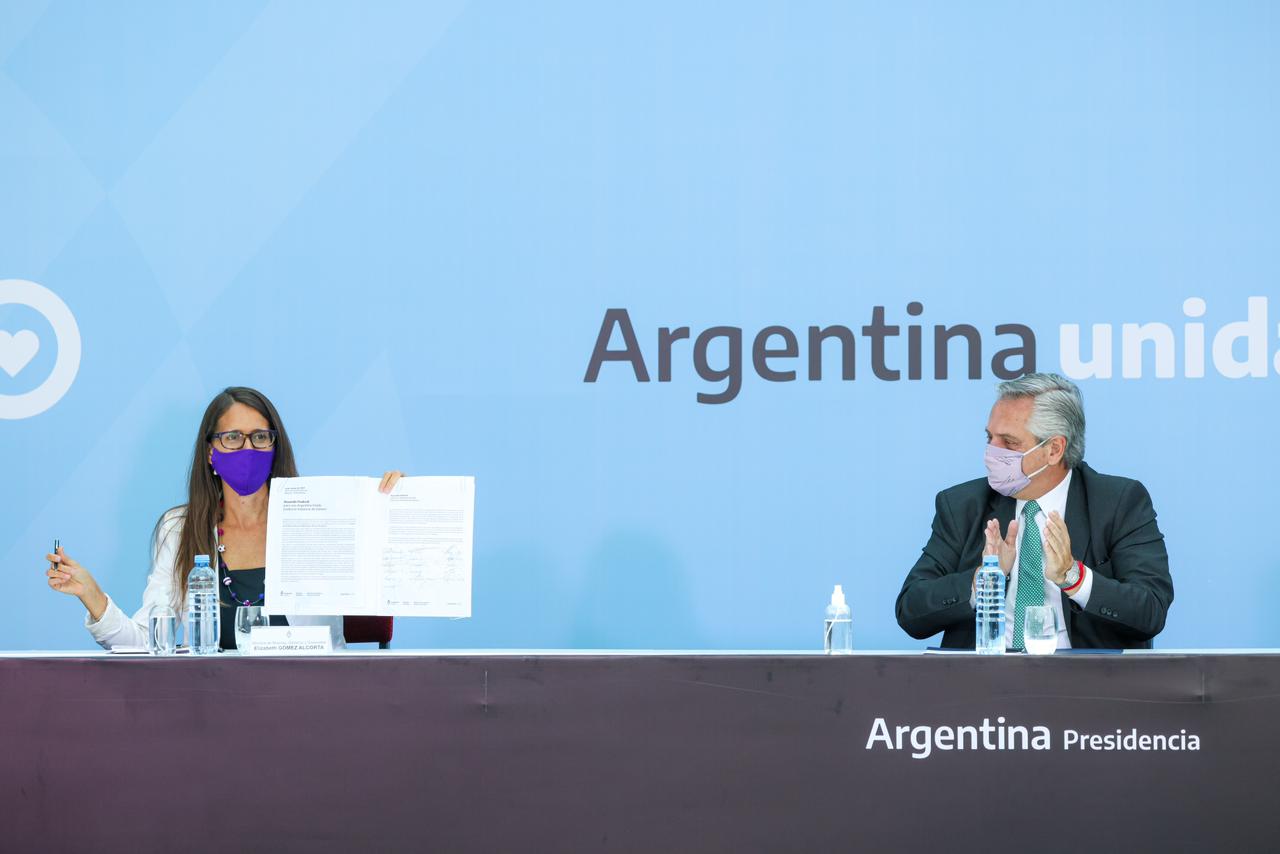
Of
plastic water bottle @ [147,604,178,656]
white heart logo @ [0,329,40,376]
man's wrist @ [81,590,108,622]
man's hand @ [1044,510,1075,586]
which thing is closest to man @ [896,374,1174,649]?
man's hand @ [1044,510,1075,586]

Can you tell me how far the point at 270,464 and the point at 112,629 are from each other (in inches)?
→ 21.0

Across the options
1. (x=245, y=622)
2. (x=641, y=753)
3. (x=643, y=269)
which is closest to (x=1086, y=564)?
(x=641, y=753)

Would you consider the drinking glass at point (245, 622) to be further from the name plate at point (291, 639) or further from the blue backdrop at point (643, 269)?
the blue backdrop at point (643, 269)

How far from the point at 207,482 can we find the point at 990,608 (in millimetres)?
1928

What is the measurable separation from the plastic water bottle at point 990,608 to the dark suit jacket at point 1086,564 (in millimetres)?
170

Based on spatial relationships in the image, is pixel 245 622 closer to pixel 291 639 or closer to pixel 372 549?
pixel 291 639

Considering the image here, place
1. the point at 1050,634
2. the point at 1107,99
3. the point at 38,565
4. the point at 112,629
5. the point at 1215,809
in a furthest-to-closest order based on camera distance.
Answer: the point at 38,565
the point at 1107,99
the point at 112,629
the point at 1050,634
the point at 1215,809

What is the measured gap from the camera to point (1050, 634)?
108 inches

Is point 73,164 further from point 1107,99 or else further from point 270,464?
point 1107,99

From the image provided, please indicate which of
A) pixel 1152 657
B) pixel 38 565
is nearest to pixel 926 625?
pixel 1152 657

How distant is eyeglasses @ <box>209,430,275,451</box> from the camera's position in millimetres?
3215

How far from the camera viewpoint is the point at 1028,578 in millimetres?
3035

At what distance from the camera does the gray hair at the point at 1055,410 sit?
3207 mm

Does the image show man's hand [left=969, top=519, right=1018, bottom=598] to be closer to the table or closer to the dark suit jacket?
the dark suit jacket
